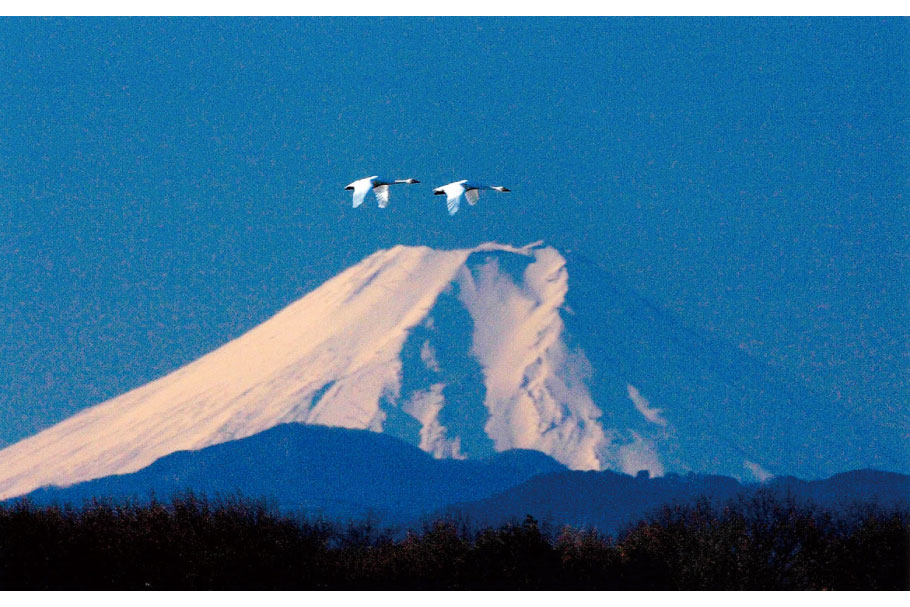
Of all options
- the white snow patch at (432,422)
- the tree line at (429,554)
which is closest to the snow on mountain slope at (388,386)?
the white snow patch at (432,422)

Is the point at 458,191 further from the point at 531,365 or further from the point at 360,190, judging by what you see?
the point at 531,365

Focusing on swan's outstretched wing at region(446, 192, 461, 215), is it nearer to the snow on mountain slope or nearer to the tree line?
the tree line

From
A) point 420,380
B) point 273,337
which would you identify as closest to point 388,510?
point 420,380

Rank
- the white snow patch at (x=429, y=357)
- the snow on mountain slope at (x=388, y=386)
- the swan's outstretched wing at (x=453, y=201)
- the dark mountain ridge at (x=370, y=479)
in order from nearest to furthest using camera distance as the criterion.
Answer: the swan's outstretched wing at (x=453, y=201)
the dark mountain ridge at (x=370, y=479)
the snow on mountain slope at (x=388, y=386)
the white snow patch at (x=429, y=357)

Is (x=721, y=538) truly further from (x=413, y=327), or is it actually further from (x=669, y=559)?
(x=413, y=327)

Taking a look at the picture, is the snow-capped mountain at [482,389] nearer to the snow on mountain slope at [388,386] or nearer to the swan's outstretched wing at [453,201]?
the snow on mountain slope at [388,386]

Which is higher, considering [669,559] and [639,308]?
[639,308]
